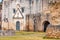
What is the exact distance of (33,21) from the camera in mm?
47344

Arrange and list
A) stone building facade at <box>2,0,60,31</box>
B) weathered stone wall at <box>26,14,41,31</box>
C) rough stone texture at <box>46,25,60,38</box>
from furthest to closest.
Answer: stone building facade at <box>2,0,60,31</box>
weathered stone wall at <box>26,14,41,31</box>
rough stone texture at <box>46,25,60,38</box>

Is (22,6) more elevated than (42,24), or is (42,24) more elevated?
(22,6)

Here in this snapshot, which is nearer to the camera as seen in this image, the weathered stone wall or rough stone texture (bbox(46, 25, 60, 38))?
rough stone texture (bbox(46, 25, 60, 38))

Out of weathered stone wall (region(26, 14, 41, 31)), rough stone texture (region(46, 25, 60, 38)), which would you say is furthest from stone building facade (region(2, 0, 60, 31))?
rough stone texture (region(46, 25, 60, 38))

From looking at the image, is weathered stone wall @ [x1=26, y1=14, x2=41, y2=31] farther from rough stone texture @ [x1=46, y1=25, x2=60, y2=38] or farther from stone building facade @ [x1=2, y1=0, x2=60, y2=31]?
rough stone texture @ [x1=46, y1=25, x2=60, y2=38]

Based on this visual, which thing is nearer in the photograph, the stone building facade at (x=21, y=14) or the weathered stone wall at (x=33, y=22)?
the weathered stone wall at (x=33, y=22)

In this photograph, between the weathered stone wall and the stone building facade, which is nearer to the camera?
the weathered stone wall

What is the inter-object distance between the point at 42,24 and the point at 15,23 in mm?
8214

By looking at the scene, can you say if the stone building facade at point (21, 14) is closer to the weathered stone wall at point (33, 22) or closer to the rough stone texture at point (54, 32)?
the weathered stone wall at point (33, 22)

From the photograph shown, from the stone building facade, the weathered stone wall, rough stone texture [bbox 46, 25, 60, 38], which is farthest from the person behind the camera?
the stone building facade

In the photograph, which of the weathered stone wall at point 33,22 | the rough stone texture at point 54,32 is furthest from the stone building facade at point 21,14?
the rough stone texture at point 54,32

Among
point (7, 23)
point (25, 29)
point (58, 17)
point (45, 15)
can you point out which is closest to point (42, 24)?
point (45, 15)

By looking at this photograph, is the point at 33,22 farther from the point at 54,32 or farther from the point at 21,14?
the point at 54,32

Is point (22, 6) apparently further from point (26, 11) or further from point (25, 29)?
point (25, 29)
